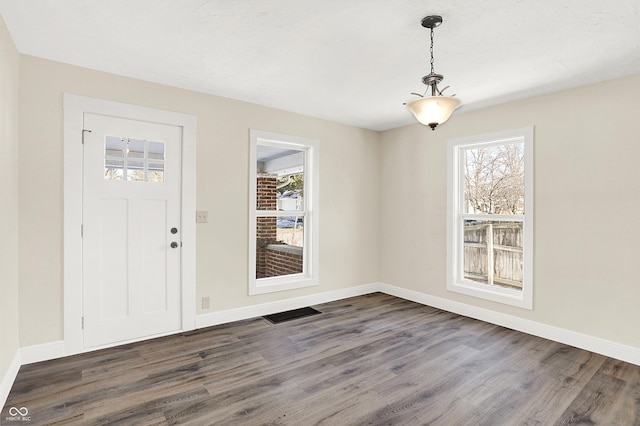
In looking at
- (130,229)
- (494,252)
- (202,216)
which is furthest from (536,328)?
(130,229)

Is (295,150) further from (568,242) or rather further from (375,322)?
(568,242)

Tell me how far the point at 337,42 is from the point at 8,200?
262 cm

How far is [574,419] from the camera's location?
2.21 meters

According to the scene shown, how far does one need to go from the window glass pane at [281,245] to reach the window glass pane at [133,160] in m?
1.60

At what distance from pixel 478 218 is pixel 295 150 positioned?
8.19 ft

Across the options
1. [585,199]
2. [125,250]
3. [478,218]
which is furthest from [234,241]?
[585,199]

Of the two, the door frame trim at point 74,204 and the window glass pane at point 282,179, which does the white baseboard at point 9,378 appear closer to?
the door frame trim at point 74,204

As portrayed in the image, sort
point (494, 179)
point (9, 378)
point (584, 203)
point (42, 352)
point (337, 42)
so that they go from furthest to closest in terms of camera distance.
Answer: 1. point (494, 179)
2. point (584, 203)
3. point (42, 352)
4. point (337, 42)
5. point (9, 378)

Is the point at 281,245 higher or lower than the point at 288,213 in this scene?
lower

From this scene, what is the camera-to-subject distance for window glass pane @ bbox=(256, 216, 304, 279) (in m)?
4.78

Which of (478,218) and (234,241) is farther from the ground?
(478,218)

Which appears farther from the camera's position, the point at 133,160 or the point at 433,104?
the point at 133,160

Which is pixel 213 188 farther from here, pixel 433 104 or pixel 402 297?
pixel 402 297

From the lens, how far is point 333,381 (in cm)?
265
